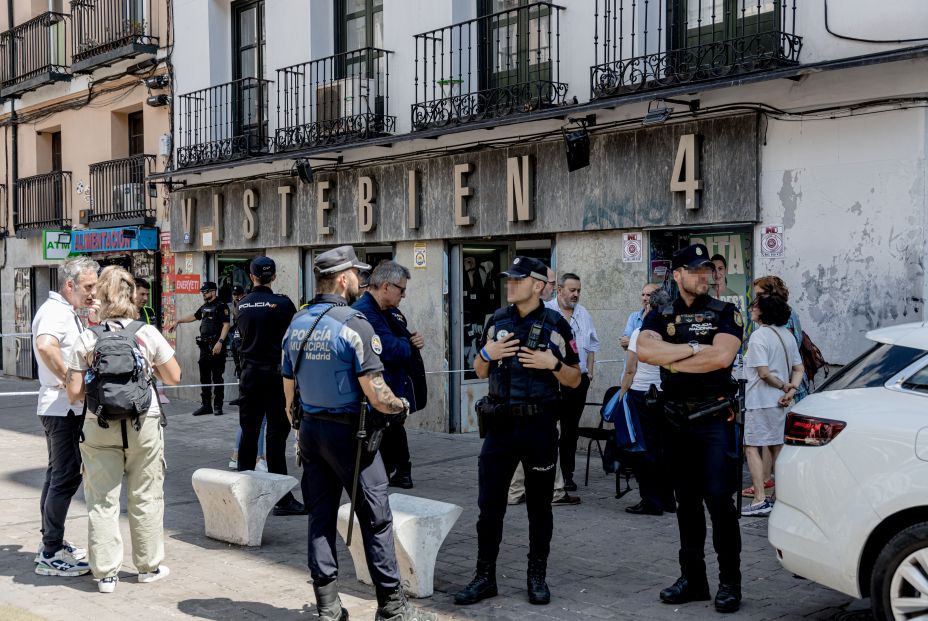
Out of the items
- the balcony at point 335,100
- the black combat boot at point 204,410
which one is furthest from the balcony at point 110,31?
the black combat boot at point 204,410

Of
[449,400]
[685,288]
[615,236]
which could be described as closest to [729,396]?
[685,288]

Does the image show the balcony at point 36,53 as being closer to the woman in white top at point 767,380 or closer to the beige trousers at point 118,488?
the beige trousers at point 118,488

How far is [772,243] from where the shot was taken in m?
9.37

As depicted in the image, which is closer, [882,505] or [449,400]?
[882,505]

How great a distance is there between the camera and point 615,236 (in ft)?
35.5

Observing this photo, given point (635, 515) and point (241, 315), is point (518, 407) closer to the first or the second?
point (635, 515)

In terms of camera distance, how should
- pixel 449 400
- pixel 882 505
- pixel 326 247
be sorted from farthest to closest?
pixel 326 247, pixel 449 400, pixel 882 505

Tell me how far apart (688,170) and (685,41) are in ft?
4.69

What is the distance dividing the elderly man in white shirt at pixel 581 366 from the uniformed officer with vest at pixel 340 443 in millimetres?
3181

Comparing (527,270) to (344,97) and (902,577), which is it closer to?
(902,577)

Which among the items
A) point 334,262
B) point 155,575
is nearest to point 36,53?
point 155,575

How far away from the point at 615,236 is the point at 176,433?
6.23 m

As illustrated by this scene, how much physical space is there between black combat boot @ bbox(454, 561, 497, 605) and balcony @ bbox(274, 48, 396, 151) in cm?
836

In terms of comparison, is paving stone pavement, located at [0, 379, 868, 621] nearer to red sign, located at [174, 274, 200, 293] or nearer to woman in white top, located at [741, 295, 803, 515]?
woman in white top, located at [741, 295, 803, 515]
